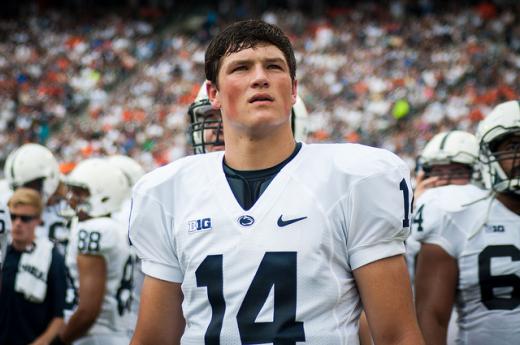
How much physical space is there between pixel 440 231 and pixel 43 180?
3391 millimetres

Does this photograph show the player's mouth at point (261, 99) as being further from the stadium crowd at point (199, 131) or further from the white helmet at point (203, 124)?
the white helmet at point (203, 124)

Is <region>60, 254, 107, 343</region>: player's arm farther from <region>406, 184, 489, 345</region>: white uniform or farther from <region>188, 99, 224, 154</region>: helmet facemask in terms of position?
<region>406, 184, 489, 345</region>: white uniform

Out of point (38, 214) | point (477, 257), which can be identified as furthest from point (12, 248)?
point (477, 257)

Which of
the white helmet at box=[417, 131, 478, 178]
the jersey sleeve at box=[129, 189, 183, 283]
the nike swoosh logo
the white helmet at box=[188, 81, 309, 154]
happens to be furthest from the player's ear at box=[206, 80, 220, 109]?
the white helmet at box=[417, 131, 478, 178]

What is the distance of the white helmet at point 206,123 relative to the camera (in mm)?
3297

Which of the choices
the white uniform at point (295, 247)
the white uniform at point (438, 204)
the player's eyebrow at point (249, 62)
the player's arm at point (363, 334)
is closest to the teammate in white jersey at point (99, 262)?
the white uniform at point (438, 204)

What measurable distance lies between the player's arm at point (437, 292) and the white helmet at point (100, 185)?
2203 mm

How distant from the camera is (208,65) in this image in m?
2.53

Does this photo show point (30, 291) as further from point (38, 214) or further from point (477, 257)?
point (477, 257)

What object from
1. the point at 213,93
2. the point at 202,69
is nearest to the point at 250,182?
the point at 213,93

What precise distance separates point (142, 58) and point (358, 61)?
615cm

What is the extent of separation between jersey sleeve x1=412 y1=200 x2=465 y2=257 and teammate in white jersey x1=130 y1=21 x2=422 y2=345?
1.26 metres

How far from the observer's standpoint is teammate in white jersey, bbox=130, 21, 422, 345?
219 cm

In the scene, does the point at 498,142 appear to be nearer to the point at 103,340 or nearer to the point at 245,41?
the point at 245,41
